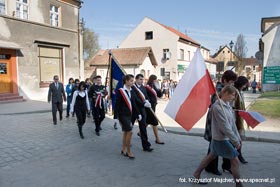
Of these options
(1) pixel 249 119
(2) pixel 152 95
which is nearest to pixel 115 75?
(2) pixel 152 95

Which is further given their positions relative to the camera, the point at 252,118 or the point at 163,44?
the point at 163,44

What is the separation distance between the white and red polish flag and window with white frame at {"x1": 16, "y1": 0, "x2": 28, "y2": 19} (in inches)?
577

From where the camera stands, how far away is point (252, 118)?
4.20 metres

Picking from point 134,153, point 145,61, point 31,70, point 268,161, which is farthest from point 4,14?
point 145,61

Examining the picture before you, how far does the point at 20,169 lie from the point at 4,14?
12.8 metres

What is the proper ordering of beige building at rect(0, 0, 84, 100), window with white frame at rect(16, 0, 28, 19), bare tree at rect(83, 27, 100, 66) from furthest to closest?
1. bare tree at rect(83, 27, 100, 66)
2. window with white frame at rect(16, 0, 28, 19)
3. beige building at rect(0, 0, 84, 100)

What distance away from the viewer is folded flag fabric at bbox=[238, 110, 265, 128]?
4109 mm

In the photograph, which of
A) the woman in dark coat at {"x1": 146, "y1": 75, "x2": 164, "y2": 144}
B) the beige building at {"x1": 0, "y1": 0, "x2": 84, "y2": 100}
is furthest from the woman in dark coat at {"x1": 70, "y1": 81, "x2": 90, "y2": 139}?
the beige building at {"x1": 0, "y1": 0, "x2": 84, "y2": 100}

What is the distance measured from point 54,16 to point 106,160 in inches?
611

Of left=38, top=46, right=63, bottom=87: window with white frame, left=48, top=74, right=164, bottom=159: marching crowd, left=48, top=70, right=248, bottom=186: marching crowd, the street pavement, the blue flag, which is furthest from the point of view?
left=38, top=46, right=63, bottom=87: window with white frame

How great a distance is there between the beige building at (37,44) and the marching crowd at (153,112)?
775 cm

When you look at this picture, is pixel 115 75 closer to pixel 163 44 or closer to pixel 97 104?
pixel 97 104

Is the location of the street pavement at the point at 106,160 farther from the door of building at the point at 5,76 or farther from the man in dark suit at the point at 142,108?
the door of building at the point at 5,76

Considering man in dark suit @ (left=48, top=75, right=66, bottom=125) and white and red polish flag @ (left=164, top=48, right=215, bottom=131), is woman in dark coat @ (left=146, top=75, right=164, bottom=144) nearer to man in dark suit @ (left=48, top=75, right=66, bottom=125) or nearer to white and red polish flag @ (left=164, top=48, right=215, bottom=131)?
white and red polish flag @ (left=164, top=48, right=215, bottom=131)
